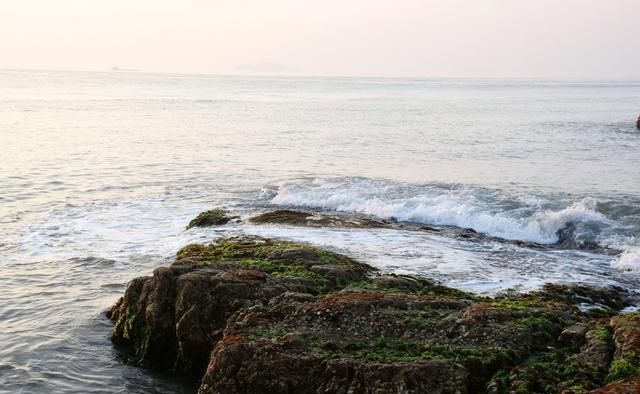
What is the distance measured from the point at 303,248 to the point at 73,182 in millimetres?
19875

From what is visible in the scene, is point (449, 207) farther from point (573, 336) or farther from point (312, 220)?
point (573, 336)

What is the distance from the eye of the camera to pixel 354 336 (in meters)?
8.48

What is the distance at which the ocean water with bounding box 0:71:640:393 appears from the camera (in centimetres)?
1312

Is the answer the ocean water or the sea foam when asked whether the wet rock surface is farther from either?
the sea foam

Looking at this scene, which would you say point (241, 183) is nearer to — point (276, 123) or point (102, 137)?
point (102, 137)

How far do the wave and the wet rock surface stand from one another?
788 cm

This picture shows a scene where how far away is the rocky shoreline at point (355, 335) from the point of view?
758 centimetres

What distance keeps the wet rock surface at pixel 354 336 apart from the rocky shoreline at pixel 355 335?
0.02m

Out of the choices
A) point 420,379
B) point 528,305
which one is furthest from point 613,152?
point 420,379

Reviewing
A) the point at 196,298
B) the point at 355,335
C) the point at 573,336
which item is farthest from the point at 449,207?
the point at 355,335

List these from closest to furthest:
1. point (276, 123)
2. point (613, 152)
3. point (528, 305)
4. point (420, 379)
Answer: point (420, 379) < point (528, 305) < point (613, 152) < point (276, 123)

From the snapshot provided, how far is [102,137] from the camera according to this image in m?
48.8

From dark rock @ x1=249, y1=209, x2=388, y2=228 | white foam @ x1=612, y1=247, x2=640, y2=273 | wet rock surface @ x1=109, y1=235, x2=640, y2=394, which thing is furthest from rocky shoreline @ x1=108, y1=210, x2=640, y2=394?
dark rock @ x1=249, y1=209, x2=388, y2=228

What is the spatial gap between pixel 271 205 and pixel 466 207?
284 inches
